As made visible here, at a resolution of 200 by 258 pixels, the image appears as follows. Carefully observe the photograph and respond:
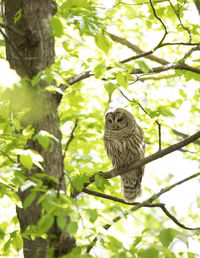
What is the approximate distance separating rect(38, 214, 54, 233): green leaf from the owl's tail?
3344 mm

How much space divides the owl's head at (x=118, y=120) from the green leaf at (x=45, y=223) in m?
3.37

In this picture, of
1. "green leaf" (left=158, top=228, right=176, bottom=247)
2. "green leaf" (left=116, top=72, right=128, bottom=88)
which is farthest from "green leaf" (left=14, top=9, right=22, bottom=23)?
"green leaf" (left=158, top=228, right=176, bottom=247)

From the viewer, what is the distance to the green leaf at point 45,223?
2135mm

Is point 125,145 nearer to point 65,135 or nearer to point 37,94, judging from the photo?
point 65,135

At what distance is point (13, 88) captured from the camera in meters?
2.36

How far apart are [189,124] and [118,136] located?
2.67 meters

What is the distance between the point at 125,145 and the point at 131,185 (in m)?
0.62

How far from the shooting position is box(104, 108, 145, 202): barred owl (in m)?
5.28

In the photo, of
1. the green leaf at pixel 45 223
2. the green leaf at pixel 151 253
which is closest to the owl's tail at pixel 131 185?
the green leaf at pixel 151 253

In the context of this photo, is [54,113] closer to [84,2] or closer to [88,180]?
[88,180]

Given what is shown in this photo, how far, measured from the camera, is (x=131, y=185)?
5484mm

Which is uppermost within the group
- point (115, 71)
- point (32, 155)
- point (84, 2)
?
point (84, 2)

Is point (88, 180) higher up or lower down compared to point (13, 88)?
lower down

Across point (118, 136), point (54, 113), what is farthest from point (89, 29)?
point (118, 136)
